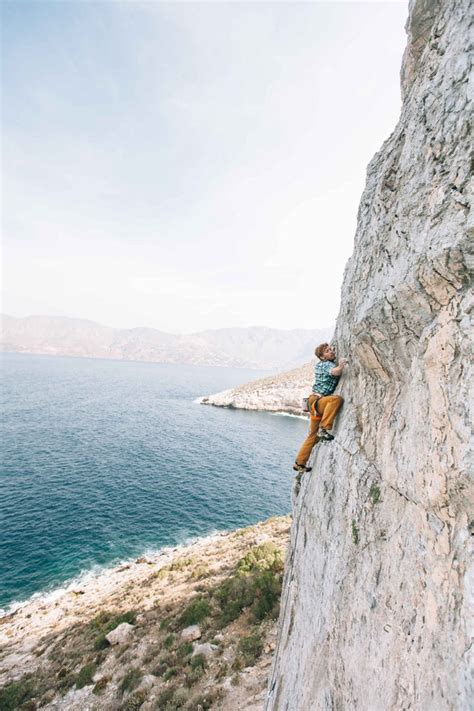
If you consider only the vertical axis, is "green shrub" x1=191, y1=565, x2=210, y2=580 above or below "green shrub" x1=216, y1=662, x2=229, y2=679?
below

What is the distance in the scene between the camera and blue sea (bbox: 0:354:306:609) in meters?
30.1

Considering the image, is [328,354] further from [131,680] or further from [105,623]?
[105,623]

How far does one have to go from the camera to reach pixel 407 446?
5.62 meters

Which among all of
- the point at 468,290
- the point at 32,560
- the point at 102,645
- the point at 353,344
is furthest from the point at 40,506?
the point at 468,290

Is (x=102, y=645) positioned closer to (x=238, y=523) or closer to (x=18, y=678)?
(x=18, y=678)

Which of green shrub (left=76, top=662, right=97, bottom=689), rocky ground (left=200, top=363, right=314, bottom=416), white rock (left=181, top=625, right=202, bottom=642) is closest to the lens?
green shrub (left=76, top=662, right=97, bottom=689)

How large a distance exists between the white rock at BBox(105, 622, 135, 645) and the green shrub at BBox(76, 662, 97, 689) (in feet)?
4.56

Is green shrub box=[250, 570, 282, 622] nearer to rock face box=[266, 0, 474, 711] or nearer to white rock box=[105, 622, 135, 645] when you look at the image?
white rock box=[105, 622, 135, 645]

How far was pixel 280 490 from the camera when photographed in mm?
46500

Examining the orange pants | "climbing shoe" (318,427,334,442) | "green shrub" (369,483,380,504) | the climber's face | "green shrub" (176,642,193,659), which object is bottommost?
"green shrub" (176,642,193,659)

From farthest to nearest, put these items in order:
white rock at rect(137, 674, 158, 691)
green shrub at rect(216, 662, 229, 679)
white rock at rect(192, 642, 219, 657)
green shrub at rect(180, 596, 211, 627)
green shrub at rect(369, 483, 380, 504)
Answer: green shrub at rect(180, 596, 211, 627) → white rock at rect(192, 642, 219, 657) → white rock at rect(137, 674, 158, 691) → green shrub at rect(216, 662, 229, 679) → green shrub at rect(369, 483, 380, 504)

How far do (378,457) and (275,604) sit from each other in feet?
47.0

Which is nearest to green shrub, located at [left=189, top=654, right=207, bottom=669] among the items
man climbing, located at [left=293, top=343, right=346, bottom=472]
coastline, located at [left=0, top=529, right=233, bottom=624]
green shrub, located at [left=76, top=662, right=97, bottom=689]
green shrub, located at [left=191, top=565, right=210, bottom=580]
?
green shrub, located at [left=76, top=662, right=97, bottom=689]

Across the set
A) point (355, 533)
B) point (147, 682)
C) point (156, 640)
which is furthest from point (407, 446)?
point (156, 640)
